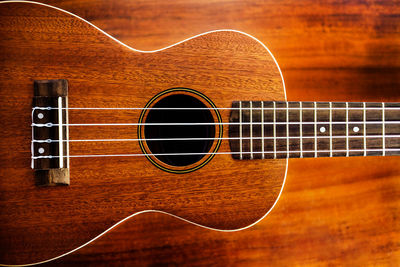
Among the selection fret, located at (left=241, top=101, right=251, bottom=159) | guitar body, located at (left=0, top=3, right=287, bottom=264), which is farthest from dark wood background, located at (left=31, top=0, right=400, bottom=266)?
fret, located at (left=241, top=101, right=251, bottom=159)

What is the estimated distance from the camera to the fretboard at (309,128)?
74 cm

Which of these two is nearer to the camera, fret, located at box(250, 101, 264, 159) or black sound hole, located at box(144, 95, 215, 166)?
fret, located at box(250, 101, 264, 159)

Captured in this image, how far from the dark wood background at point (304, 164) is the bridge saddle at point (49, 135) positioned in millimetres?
206

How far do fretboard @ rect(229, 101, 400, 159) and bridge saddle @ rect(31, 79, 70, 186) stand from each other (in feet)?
1.39

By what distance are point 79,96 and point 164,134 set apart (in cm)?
35

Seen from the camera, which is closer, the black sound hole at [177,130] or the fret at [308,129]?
the fret at [308,129]

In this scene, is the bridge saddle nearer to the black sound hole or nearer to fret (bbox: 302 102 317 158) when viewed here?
the black sound hole

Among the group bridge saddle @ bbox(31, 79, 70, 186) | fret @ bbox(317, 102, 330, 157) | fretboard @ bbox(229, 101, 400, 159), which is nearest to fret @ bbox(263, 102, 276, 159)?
fretboard @ bbox(229, 101, 400, 159)

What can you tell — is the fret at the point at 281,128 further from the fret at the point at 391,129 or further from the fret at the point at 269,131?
the fret at the point at 391,129

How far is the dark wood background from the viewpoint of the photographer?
76 centimetres

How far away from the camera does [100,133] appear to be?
0.72m

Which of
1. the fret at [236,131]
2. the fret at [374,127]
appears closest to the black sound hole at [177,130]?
the fret at [236,131]

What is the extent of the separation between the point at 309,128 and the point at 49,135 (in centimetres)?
66

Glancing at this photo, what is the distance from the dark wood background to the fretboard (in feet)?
0.23
